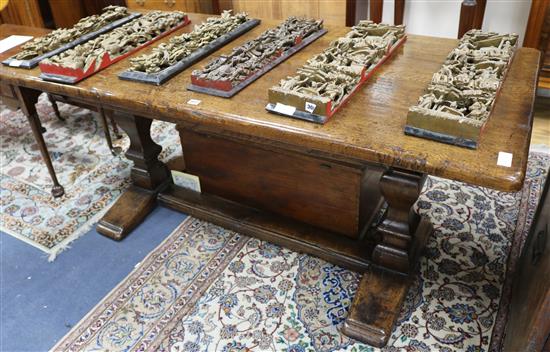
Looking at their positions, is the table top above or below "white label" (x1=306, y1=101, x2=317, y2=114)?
below

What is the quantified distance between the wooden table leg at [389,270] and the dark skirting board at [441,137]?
230mm

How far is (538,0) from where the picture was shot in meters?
2.56

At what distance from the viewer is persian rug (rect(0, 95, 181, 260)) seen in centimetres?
233

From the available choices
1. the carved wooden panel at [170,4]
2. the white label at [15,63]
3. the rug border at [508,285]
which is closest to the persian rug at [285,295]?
the rug border at [508,285]

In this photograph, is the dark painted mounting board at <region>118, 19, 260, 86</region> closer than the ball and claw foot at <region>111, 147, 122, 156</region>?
Yes

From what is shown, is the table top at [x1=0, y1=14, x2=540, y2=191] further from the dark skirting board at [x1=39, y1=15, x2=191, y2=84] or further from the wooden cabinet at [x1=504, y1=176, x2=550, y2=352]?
the wooden cabinet at [x1=504, y1=176, x2=550, y2=352]

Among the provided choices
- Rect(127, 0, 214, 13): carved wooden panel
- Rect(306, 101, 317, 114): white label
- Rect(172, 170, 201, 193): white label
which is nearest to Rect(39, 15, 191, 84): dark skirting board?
Rect(172, 170, 201, 193): white label

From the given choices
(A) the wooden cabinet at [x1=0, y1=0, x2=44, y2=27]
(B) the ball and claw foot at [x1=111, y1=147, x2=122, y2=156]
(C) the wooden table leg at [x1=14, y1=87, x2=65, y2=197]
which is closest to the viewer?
(C) the wooden table leg at [x1=14, y1=87, x2=65, y2=197]

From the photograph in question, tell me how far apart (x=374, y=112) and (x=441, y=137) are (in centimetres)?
24

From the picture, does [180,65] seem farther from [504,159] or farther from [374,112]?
[504,159]

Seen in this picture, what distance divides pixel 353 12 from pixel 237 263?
2037 millimetres

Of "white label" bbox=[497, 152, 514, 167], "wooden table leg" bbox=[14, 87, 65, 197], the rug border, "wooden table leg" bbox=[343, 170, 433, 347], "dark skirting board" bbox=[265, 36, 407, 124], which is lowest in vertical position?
the rug border

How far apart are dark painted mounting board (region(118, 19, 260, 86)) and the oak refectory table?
3 centimetres

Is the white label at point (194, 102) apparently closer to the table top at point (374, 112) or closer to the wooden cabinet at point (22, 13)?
the table top at point (374, 112)
